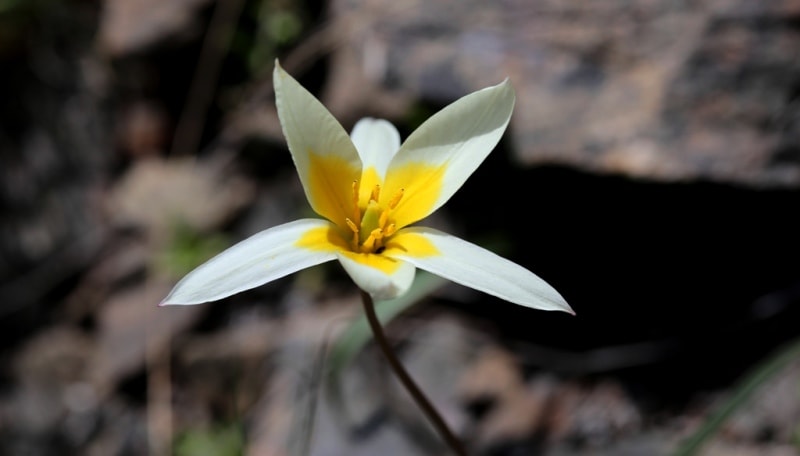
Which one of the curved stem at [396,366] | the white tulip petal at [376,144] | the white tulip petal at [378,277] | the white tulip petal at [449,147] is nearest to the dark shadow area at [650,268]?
the white tulip petal at [376,144]

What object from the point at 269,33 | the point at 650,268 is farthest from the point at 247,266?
the point at 269,33

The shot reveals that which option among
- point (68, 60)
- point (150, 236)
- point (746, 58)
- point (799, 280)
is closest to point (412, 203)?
point (746, 58)

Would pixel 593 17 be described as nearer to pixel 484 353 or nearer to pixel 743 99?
pixel 743 99

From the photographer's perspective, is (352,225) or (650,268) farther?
(650,268)

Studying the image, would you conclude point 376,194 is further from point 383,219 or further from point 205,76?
point 205,76

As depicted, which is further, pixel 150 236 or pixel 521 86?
pixel 150 236

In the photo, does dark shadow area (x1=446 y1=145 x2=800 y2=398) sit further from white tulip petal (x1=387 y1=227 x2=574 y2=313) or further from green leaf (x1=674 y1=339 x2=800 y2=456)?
white tulip petal (x1=387 y1=227 x2=574 y2=313)
